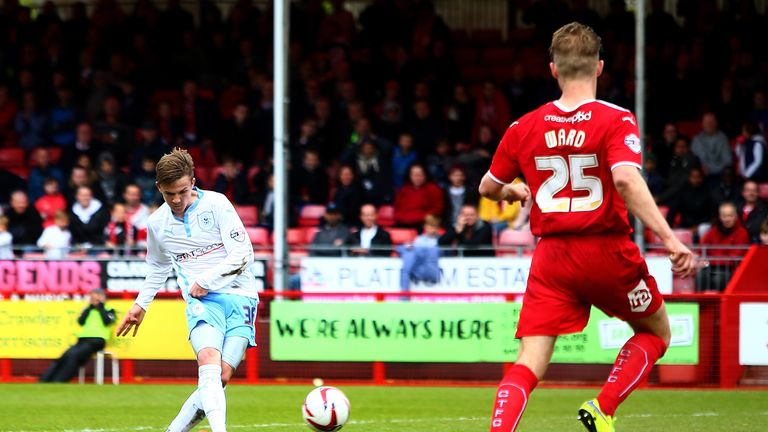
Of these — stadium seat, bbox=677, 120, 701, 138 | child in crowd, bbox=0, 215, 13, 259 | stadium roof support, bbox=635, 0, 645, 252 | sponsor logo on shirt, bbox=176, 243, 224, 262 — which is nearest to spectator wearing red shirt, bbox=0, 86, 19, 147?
child in crowd, bbox=0, 215, 13, 259

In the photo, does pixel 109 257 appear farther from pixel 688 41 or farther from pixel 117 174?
pixel 688 41

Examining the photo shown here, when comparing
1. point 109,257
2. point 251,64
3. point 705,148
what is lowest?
point 109,257

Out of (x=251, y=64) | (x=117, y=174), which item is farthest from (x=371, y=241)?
(x=251, y=64)

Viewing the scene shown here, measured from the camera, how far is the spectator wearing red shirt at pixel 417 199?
17391 mm

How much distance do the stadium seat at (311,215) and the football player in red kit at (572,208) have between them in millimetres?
12146

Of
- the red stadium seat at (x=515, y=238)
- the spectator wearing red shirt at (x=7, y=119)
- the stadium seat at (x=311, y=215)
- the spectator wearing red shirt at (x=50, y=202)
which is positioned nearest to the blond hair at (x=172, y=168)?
the red stadium seat at (x=515, y=238)

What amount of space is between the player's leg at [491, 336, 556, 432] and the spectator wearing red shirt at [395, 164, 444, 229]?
11.2m

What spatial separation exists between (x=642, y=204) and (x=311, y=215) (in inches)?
505

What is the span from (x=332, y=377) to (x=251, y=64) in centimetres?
831

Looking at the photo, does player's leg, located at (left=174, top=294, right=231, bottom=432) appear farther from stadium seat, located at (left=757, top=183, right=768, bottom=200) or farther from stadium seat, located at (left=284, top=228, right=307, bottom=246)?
stadium seat, located at (left=757, top=183, right=768, bottom=200)

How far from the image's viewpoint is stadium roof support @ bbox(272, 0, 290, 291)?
14914mm

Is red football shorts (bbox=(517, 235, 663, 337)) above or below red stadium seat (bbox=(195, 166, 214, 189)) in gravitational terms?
below

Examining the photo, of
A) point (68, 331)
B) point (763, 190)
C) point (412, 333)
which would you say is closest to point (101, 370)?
point (68, 331)

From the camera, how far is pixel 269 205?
18125mm
